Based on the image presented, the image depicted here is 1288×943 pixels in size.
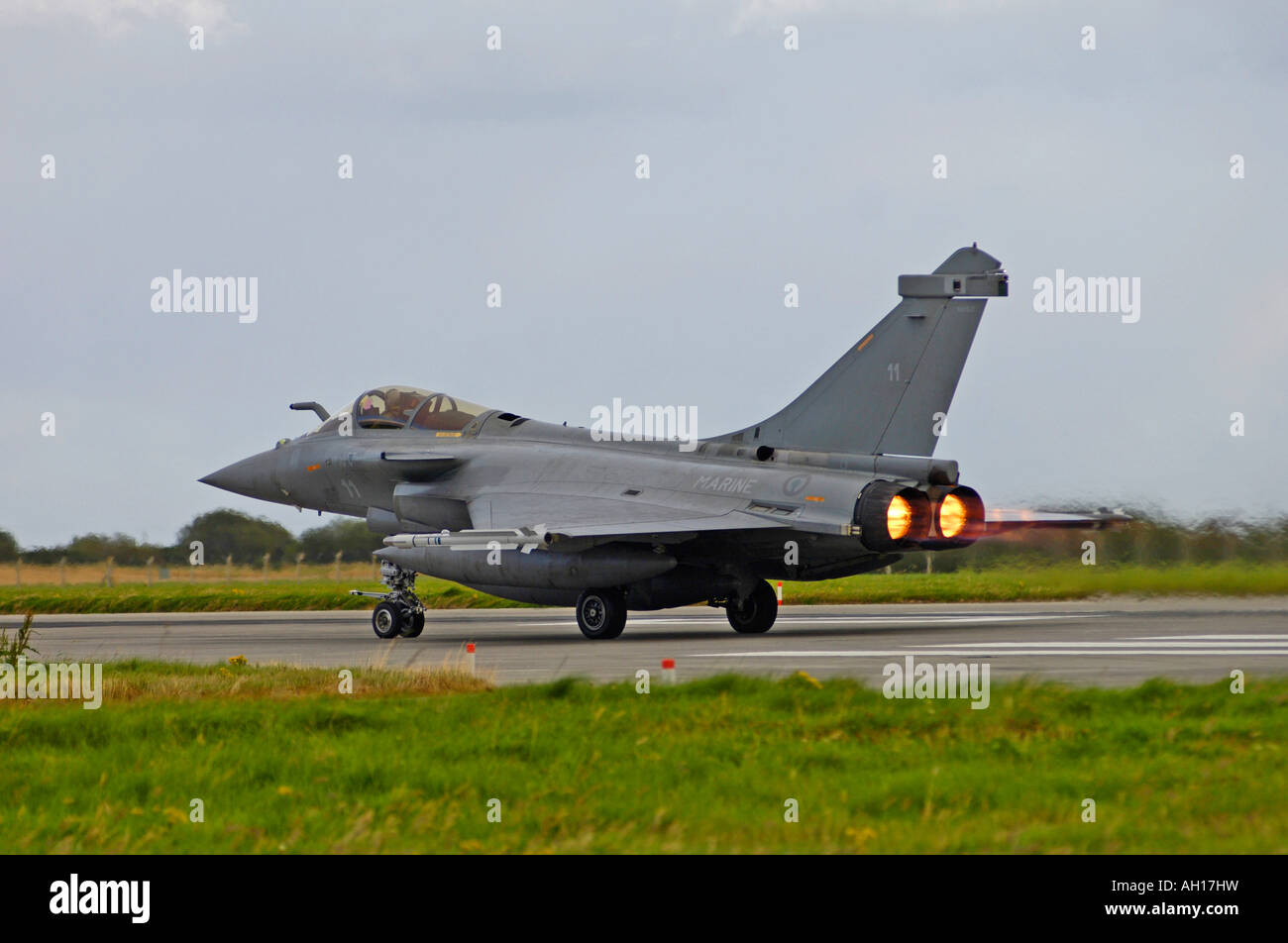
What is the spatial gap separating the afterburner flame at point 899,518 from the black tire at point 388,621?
722cm

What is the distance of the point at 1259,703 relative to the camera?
10.5 metres

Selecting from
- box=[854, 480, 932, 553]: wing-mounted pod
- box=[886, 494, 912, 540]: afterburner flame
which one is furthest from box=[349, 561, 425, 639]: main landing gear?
box=[886, 494, 912, 540]: afterburner flame

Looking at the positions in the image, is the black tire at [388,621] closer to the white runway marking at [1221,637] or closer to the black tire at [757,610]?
the black tire at [757,610]

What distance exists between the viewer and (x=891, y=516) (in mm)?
18453

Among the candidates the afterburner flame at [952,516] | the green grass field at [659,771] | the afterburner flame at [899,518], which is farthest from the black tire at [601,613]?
the green grass field at [659,771]

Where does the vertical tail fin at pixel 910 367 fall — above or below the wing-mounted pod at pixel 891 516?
above

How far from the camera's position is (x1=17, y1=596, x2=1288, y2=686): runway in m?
14.6

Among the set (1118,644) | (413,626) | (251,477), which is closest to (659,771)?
(1118,644)

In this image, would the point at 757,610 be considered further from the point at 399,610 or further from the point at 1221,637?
the point at 1221,637

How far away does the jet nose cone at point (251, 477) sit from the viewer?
25016 mm

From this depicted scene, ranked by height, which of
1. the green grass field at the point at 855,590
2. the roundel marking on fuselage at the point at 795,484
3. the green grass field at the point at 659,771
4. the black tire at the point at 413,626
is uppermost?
the roundel marking on fuselage at the point at 795,484

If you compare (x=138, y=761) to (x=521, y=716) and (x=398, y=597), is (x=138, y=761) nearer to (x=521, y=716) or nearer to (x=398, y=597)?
(x=521, y=716)
